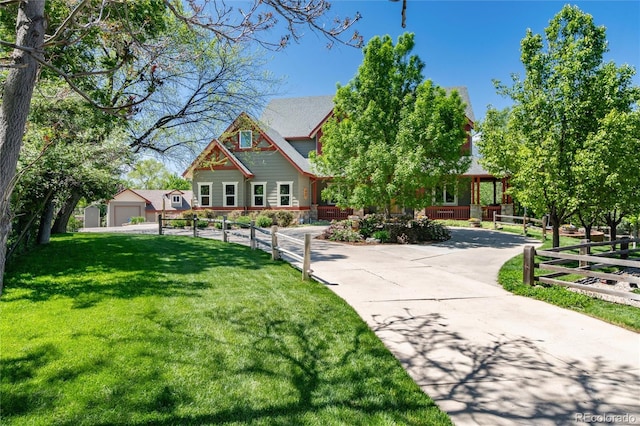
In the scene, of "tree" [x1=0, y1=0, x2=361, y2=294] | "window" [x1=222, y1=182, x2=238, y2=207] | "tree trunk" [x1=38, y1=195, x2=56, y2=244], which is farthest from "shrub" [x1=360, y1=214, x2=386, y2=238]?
"window" [x1=222, y1=182, x2=238, y2=207]

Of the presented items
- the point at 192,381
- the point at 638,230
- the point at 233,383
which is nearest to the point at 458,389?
the point at 233,383

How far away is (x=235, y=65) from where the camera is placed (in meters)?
14.7

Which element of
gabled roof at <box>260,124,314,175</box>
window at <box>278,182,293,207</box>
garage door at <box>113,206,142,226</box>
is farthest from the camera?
garage door at <box>113,206,142,226</box>

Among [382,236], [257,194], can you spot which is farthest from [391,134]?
[257,194]

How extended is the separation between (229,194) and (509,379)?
24642 millimetres

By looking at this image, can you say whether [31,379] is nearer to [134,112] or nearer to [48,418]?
[48,418]

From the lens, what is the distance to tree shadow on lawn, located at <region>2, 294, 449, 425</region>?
3.18m

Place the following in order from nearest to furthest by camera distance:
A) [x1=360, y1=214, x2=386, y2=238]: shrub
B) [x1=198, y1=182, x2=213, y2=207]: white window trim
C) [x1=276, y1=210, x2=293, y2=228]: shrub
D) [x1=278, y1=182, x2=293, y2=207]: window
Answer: [x1=360, y1=214, x2=386, y2=238]: shrub → [x1=276, y1=210, x2=293, y2=228]: shrub → [x1=278, y1=182, x2=293, y2=207]: window → [x1=198, y1=182, x2=213, y2=207]: white window trim

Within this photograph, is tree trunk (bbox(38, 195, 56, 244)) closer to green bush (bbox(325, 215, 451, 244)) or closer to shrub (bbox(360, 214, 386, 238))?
green bush (bbox(325, 215, 451, 244))

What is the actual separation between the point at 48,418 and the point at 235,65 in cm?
1417

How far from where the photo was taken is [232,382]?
12.1 feet

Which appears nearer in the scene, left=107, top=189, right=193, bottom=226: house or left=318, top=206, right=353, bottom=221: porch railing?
left=318, top=206, right=353, bottom=221: porch railing

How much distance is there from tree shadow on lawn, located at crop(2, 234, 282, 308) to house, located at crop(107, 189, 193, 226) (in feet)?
99.3

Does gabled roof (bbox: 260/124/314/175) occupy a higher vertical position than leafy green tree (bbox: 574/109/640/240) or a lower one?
higher
